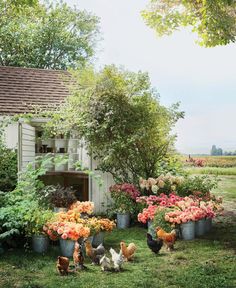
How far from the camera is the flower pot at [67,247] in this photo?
25.4ft

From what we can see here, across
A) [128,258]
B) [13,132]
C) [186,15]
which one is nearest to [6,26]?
[13,132]

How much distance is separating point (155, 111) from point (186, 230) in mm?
3423

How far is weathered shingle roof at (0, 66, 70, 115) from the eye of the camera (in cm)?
1336

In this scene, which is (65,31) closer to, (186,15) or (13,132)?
(13,132)

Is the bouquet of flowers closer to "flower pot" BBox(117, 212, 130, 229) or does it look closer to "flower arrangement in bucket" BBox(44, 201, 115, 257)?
"flower arrangement in bucket" BBox(44, 201, 115, 257)

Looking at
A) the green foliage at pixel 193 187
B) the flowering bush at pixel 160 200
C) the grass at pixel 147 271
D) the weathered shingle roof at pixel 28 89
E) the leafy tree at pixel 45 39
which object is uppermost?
the leafy tree at pixel 45 39

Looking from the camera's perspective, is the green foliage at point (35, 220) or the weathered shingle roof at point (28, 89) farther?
the weathered shingle roof at point (28, 89)

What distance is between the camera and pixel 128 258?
7.52m

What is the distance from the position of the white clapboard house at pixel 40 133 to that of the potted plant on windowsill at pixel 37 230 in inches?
140

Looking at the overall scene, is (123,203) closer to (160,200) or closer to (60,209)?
(160,200)

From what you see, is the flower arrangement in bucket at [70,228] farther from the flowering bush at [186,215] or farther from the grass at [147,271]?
the flowering bush at [186,215]

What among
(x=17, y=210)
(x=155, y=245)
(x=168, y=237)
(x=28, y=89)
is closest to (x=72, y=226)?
(x=17, y=210)

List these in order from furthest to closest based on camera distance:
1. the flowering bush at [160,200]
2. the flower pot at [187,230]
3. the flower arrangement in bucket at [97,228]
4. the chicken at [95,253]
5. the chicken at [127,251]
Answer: the flowering bush at [160,200], the flower pot at [187,230], the flower arrangement in bucket at [97,228], the chicken at [127,251], the chicken at [95,253]

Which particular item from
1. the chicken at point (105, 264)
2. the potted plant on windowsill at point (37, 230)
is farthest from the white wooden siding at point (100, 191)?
the chicken at point (105, 264)
